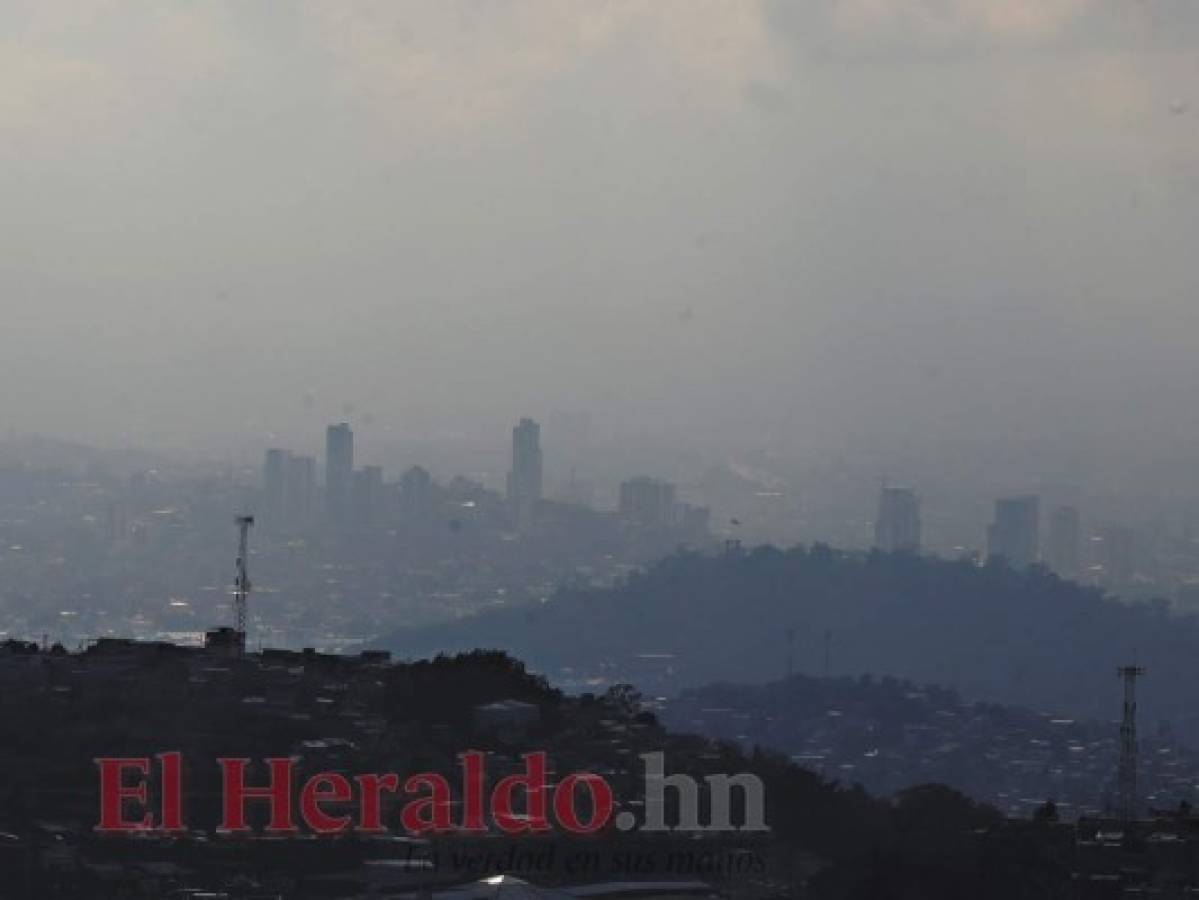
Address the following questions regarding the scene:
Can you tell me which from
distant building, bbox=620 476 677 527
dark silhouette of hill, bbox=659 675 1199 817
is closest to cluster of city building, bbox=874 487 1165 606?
distant building, bbox=620 476 677 527

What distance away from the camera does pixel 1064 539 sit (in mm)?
112562

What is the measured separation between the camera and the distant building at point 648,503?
11675 centimetres

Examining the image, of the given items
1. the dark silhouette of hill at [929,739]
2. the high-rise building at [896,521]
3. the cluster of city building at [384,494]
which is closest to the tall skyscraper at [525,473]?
the cluster of city building at [384,494]

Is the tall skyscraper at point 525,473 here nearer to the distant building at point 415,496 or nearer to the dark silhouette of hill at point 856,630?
the distant building at point 415,496

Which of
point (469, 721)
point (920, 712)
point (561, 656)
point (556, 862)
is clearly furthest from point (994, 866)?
point (561, 656)

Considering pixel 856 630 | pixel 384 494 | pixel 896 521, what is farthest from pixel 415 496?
pixel 856 630

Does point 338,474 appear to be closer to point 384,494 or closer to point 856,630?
point 384,494

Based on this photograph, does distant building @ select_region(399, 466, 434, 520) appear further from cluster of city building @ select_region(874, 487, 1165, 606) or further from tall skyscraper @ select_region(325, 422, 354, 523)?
cluster of city building @ select_region(874, 487, 1165, 606)

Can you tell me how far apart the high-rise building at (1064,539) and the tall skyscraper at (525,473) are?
18436 mm

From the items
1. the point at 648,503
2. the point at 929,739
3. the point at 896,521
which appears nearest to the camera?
the point at 929,739

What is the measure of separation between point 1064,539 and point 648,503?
15.0 meters

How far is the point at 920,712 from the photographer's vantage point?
69750mm

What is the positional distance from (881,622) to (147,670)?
53.0m

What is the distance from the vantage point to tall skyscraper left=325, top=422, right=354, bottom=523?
11475 centimetres
